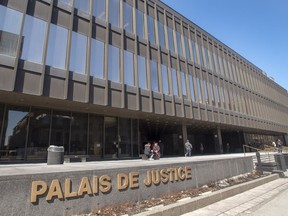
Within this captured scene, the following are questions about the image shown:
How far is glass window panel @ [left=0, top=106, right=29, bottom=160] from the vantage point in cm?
1543

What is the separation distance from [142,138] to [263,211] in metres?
23.8

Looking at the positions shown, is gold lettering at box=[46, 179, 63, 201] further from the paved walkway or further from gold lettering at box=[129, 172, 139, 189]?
the paved walkway

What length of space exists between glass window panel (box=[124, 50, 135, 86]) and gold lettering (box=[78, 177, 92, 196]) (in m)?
14.6

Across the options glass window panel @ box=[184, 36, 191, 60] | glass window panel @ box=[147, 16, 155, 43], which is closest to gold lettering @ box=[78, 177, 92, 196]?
glass window panel @ box=[147, 16, 155, 43]

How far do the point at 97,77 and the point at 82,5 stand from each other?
5.92 meters

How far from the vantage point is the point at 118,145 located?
21.8m

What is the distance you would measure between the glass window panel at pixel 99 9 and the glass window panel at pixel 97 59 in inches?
96.4

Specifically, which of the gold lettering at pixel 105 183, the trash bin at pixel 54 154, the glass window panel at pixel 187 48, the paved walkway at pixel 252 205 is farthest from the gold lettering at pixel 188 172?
the glass window panel at pixel 187 48

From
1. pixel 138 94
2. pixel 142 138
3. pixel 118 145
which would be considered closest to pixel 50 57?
pixel 138 94

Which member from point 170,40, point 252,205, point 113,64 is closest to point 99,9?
point 113,64

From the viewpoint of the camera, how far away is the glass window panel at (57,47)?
1575cm

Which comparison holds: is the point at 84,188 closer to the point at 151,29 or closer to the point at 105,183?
the point at 105,183

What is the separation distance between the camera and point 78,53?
17.3 m

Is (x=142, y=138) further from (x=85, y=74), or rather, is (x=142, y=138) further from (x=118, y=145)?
(x=85, y=74)
